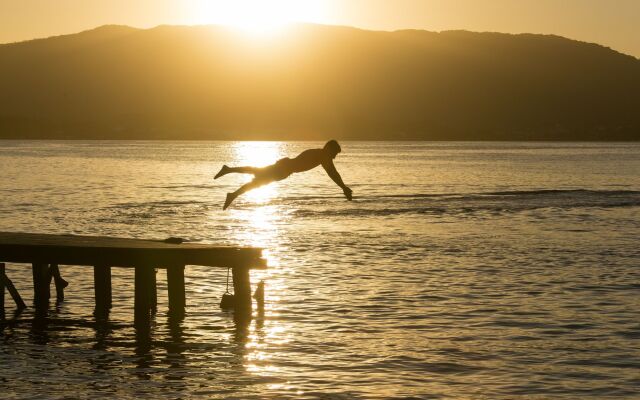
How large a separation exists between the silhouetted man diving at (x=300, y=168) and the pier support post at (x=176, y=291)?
342 cm

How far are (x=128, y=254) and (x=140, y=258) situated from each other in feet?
0.92

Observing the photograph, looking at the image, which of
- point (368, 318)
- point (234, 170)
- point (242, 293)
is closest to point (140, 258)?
point (242, 293)

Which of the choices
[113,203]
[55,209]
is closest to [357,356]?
[55,209]

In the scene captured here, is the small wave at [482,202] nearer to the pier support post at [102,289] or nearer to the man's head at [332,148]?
the pier support post at [102,289]

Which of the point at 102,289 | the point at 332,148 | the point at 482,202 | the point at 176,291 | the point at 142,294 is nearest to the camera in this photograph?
the point at 332,148

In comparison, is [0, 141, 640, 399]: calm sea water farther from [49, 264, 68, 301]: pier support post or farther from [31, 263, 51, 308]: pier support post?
[31, 263, 51, 308]: pier support post

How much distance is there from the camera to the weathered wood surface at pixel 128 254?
76.9 feet

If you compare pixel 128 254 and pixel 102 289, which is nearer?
pixel 128 254

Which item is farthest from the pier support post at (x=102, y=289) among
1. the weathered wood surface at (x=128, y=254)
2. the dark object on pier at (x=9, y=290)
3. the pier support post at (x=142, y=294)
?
the dark object on pier at (x=9, y=290)

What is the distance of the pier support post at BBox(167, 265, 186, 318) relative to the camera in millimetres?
25203

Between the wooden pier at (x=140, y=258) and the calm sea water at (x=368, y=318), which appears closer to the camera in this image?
the calm sea water at (x=368, y=318)

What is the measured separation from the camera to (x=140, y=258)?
23422 mm

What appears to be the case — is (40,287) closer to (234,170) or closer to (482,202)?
(234,170)

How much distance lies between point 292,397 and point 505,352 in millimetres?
5645
